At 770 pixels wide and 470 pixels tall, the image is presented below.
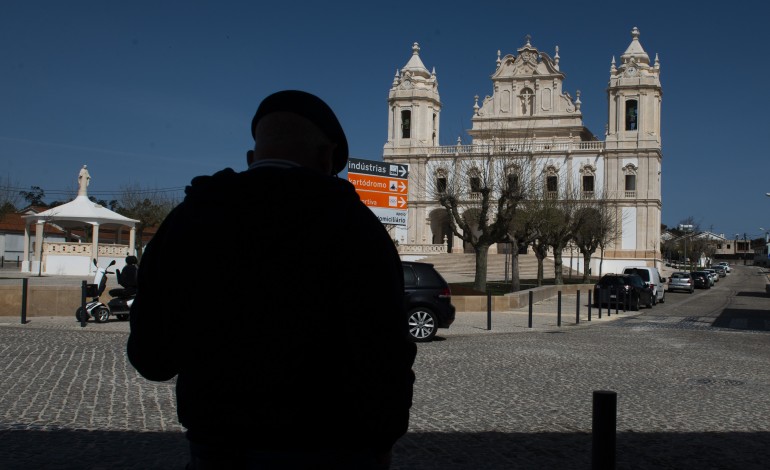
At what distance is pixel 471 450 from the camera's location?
595cm

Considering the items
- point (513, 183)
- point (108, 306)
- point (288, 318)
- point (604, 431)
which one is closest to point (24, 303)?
point (108, 306)

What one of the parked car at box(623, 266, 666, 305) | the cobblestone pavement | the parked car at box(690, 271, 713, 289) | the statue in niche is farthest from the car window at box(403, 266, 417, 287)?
the statue in niche

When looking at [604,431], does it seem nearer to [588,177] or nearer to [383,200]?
[383,200]

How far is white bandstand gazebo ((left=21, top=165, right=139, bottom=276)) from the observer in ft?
135

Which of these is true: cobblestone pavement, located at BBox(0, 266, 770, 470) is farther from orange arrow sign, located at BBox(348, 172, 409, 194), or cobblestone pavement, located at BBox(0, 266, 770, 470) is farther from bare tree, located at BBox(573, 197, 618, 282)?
bare tree, located at BBox(573, 197, 618, 282)

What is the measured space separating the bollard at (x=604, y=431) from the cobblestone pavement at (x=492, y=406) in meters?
2.27

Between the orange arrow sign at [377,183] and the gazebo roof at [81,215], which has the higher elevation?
the orange arrow sign at [377,183]

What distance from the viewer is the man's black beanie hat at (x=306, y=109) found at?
2240mm

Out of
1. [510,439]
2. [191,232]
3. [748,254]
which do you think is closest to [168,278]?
[191,232]

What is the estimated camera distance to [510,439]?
6336mm

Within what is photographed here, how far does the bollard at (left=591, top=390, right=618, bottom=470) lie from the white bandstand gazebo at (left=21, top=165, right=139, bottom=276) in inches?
1600

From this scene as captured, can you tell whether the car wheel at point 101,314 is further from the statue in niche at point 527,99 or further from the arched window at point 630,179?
the statue in niche at point 527,99

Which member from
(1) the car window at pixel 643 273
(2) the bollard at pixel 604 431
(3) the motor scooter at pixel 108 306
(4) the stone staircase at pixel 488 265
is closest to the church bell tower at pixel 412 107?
(4) the stone staircase at pixel 488 265

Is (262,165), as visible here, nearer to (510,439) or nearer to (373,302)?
(373,302)
